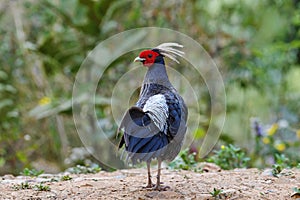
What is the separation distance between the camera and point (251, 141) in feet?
30.2

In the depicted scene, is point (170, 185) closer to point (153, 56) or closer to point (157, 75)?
point (157, 75)

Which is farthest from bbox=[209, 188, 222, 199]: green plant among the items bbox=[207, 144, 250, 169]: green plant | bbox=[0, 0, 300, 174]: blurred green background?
bbox=[0, 0, 300, 174]: blurred green background

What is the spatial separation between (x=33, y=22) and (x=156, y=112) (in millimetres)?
6608

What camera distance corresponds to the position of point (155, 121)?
3900 millimetres

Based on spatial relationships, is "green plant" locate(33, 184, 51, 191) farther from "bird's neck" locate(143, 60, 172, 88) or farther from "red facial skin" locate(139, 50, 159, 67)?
"red facial skin" locate(139, 50, 159, 67)

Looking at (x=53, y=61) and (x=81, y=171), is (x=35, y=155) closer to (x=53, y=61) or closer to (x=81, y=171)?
(x=53, y=61)

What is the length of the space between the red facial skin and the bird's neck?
0.12 feet

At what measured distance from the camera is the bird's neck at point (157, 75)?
14.5 ft

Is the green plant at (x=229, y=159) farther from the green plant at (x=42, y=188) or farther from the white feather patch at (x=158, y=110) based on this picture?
the green plant at (x=42, y=188)

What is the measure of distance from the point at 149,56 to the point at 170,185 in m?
1.11

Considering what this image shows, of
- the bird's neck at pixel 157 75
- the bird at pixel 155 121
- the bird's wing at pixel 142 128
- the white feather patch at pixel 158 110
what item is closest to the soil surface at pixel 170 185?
the bird at pixel 155 121

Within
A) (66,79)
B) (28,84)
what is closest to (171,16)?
(66,79)

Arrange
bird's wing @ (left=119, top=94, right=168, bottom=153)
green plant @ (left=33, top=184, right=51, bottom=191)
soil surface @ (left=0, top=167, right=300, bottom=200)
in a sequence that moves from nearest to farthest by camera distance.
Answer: bird's wing @ (left=119, top=94, right=168, bottom=153) < soil surface @ (left=0, top=167, right=300, bottom=200) < green plant @ (left=33, top=184, right=51, bottom=191)

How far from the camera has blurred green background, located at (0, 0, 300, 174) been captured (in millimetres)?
8133
